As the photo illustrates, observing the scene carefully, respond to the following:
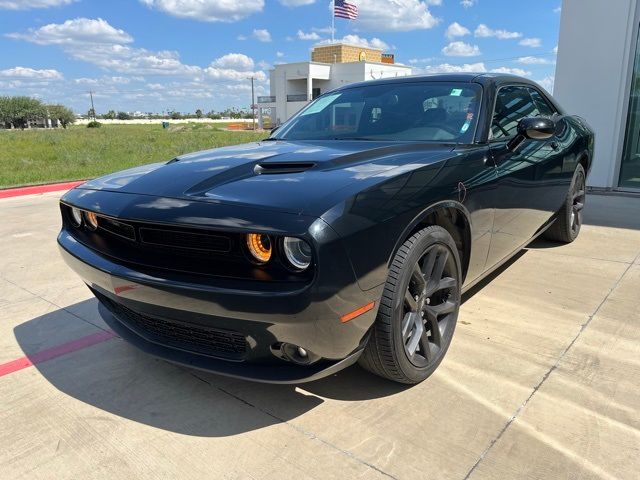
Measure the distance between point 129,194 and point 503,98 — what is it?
2.52 metres

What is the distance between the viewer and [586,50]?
7719 mm

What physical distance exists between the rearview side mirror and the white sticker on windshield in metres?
1.31

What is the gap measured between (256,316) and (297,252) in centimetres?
28

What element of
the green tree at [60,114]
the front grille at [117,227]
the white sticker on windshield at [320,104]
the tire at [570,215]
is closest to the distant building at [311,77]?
the green tree at [60,114]

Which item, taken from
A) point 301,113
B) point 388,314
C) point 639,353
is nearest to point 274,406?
point 388,314

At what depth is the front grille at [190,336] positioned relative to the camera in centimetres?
209

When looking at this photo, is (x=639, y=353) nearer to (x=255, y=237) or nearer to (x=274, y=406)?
(x=274, y=406)

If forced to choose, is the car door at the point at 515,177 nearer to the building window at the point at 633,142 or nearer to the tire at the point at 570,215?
the tire at the point at 570,215

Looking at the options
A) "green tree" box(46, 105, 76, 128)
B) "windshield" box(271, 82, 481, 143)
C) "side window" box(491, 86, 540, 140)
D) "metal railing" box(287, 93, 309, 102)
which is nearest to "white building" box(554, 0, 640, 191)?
"side window" box(491, 86, 540, 140)

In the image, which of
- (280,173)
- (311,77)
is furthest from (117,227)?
(311,77)

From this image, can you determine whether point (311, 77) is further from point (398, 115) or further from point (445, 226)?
point (445, 226)

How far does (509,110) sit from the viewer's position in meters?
3.50

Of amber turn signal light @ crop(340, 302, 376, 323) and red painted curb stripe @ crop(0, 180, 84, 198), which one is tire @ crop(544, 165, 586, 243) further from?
red painted curb stripe @ crop(0, 180, 84, 198)

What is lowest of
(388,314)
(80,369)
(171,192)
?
(80,369)
